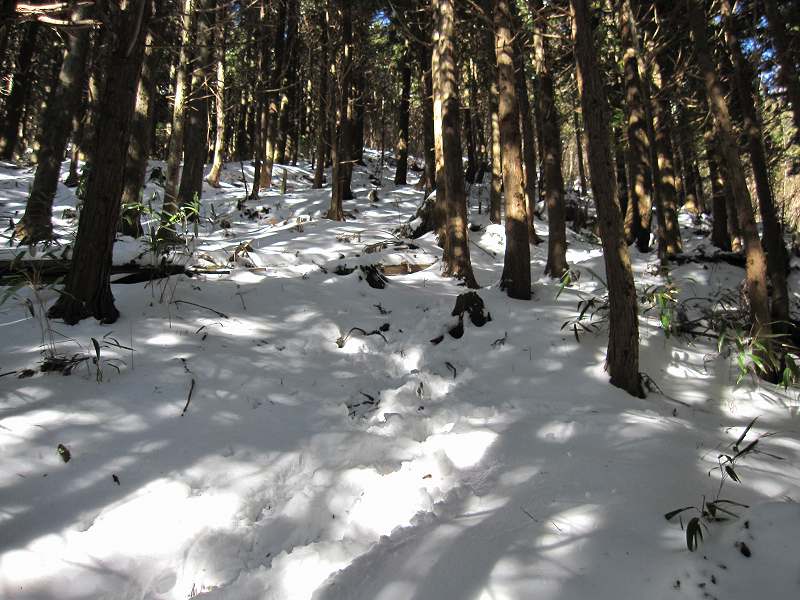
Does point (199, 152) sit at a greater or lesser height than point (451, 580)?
greater

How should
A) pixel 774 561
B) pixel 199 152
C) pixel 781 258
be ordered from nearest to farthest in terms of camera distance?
pixel 774 561
pixel 781 258
pixel 199 152

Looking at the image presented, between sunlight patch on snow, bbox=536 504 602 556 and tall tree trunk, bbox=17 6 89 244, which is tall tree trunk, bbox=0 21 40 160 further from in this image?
sunlight patch on snow, bbox=536 504 602 556

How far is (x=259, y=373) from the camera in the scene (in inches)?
157

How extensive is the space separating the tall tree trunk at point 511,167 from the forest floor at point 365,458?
0.80 metres

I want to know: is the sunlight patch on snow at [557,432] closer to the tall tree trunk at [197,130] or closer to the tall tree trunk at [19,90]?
the tall tree trunk at [197,130]

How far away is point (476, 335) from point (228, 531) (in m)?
3.35

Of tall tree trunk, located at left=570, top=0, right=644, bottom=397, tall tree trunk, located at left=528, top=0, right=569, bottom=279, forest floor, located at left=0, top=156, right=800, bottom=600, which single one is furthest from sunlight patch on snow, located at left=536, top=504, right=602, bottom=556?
tall tree trunk, located at left=528, top=0, right=569, bottom=279

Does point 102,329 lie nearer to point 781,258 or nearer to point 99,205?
point 99,205

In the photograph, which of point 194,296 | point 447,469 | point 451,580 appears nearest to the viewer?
point 451,580

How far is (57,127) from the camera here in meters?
7.66

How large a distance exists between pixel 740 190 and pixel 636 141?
506cm

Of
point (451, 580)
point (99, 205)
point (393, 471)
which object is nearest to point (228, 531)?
point (393, 471)

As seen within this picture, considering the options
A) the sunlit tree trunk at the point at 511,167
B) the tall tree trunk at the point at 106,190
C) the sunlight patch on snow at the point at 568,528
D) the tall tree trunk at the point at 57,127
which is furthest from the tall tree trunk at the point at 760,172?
the tall tree trunk at the point at 57,127

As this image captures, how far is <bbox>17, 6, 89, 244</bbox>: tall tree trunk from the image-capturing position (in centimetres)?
748
